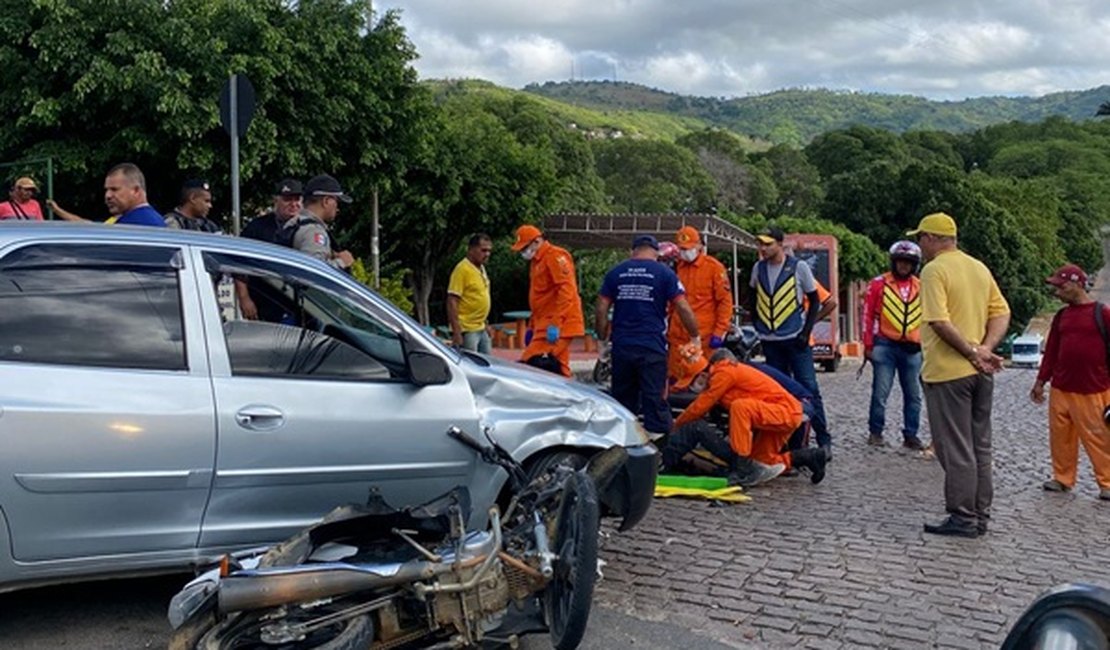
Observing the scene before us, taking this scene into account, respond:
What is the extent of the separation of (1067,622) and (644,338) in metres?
5.69

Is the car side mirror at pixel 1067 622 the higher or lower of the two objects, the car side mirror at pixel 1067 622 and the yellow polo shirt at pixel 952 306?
the lower

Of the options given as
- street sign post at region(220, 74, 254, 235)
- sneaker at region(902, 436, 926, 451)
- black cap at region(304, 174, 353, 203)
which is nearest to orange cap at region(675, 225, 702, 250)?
sneaker at region(902, 436, 926, 451)

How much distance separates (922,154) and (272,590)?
10137 centimetres

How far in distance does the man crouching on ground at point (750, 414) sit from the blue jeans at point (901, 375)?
2420 mm

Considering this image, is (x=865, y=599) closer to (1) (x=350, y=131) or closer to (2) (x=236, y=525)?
(2) (x=236, y=525)

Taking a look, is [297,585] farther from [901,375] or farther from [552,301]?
[901,375]

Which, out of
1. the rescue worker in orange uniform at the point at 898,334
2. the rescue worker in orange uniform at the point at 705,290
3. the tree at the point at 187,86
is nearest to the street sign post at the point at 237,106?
the rescue worker in orange uniform at the point at 705,290

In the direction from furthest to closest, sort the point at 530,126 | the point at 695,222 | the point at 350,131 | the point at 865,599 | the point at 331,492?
1. the point at 530,126
2. the point at 695,222
3. the point at 350,131
4. the point at 865,599
5. the point at 331,492

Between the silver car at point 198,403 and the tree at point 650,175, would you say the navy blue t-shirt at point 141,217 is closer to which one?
the silver car at point 198,403

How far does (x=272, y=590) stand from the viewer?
373 centimetres

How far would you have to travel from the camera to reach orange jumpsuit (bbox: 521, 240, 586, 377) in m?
9.26

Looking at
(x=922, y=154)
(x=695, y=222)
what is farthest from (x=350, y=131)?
(x=922, y=154)

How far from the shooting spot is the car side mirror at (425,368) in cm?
492

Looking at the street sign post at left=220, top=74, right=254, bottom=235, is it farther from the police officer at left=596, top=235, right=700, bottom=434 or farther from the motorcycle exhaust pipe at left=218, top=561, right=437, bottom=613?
the motorcycle exhaust pipe at left=218, top=561, right=437, bottom=613
